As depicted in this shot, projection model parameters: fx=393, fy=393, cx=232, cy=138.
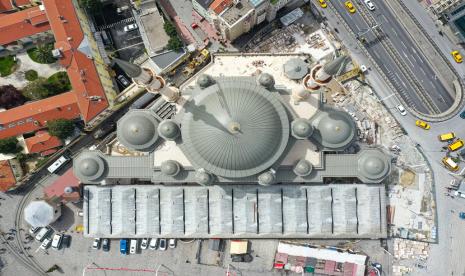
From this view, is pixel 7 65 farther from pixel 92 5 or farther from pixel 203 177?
pixel 203 177

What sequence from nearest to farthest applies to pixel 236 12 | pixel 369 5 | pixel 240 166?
1. pixel 240 166
2. pixel 236 12
3. pixel 369 5

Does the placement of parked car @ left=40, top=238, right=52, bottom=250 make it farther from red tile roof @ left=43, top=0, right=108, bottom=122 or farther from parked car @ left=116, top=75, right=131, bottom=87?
parked car @ left=116, top=75, right=131, bottom=87

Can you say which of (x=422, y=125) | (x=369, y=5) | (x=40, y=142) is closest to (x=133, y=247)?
(x=40, y=142)

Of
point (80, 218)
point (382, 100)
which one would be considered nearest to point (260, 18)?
point (382, 100)

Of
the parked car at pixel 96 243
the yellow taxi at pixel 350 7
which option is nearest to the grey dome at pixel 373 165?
the yellow taxi at pixel 350 7

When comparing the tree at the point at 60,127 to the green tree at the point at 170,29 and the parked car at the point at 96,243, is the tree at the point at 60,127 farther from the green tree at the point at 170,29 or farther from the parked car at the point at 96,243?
the green tree at the point at 170,29

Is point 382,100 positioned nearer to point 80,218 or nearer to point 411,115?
point 411,115
